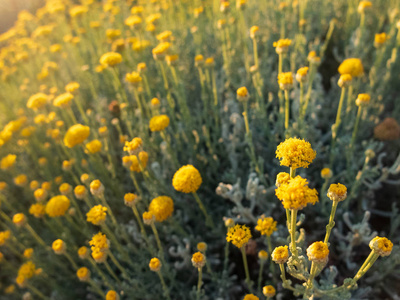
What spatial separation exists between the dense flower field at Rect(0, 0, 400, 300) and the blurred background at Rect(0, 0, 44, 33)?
592cm

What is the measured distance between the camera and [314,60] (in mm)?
2076

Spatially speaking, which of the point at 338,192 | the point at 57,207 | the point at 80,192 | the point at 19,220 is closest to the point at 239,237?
the point at 338,192

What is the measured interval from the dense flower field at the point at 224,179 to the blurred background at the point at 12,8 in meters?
5.92

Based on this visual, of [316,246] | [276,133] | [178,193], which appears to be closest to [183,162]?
[178,193]

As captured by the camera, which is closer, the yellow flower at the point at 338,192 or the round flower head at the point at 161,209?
the yellow flower at the point at 338,192

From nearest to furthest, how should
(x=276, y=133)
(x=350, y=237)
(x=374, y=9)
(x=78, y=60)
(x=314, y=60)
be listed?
(x=350, y=237), (x=314, y=60), (x=276, y=133), (x=374, y=9), (x=78, y=60)

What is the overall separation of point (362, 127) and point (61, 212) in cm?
231

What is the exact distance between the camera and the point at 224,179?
234 centimetres

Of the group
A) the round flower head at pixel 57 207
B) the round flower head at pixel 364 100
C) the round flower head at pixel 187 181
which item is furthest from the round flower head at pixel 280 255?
the round flower head at pixel 57 207

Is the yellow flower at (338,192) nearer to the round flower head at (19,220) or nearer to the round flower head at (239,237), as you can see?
the round flower head at (239,237)

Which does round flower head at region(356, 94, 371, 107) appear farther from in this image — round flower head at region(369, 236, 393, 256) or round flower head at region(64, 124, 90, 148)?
round flower head at region(64, 124, 90, 148)

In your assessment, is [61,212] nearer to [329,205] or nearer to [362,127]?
[329,205]

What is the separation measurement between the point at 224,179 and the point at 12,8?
30.3 feet

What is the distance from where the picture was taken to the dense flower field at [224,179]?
1.76 m
